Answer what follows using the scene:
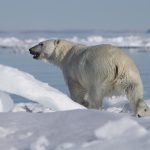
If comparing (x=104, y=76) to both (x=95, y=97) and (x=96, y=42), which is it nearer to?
(x=95, y=97)

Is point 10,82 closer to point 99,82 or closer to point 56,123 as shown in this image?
point 56,123

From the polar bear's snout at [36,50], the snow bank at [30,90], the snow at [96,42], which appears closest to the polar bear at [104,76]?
the polar bear's snout at [36,50]

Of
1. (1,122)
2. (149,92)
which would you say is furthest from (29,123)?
(149,92)

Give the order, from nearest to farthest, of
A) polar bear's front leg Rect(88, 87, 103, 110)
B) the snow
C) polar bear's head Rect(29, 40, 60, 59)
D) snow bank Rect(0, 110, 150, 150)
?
snow bank Rect(0, 110, 150, 150)
polar bear's front leg Rect(88, 87, 103, 110)
polar bear's head Rect(29, 40, 60, 59)
the snow

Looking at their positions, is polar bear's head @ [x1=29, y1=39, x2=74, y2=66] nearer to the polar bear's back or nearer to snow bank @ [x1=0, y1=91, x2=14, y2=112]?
the polar bear's back

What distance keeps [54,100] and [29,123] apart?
3.94 ft

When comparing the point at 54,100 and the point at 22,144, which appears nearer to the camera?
the point at 22,144

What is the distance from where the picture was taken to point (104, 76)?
5.45 metres

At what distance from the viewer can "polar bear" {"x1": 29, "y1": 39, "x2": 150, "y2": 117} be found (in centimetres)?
539

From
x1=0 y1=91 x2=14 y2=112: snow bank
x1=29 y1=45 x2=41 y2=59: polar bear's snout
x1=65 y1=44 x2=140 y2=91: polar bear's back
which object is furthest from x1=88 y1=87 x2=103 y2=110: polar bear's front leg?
x1=0 y1=91 x2=14 y2=112: snow bank

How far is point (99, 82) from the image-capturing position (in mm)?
5531

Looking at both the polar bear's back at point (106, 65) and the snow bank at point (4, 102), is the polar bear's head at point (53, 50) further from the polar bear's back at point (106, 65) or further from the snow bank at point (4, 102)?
the snow bank at point (4, 102)

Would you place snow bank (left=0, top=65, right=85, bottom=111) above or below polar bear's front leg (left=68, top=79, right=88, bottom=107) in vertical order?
above

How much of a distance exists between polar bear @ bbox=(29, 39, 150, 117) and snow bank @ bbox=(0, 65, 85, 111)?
59.7 inches
